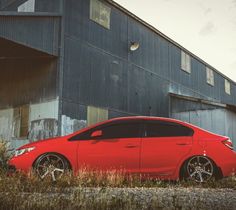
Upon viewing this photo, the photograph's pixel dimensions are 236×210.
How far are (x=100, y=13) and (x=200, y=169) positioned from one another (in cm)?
1218

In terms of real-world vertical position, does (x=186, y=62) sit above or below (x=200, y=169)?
above

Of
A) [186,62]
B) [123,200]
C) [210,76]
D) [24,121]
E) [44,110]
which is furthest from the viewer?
[210,76]

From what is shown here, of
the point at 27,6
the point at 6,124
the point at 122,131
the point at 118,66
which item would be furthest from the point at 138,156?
the point at 27,6

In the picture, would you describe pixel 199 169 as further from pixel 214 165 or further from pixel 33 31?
pixel 33 31

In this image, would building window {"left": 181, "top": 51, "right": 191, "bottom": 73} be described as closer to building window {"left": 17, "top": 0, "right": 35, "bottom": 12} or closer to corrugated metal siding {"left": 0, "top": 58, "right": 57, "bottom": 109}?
building window {"left": 17, "top": 0, "right": 35, "bottom": 12}

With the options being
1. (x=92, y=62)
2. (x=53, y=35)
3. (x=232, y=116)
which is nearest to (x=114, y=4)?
(x=92, y=62)

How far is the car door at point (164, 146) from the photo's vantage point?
828 centimetres

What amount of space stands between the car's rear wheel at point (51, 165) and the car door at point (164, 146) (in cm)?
179

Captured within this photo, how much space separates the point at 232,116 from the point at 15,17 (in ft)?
45.1

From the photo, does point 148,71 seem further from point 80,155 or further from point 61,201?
point 61,201

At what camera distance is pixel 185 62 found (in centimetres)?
2731

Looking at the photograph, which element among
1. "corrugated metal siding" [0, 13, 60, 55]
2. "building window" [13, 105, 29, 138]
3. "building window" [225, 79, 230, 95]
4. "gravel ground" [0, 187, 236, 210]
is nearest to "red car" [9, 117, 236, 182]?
"gravel ground" [0, 187, 236, 210]

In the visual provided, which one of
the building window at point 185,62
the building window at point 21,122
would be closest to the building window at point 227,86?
the building window at point 185,62

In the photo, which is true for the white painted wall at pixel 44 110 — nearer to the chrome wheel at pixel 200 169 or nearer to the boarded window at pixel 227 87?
the chrome wheel at pixel 200 169
